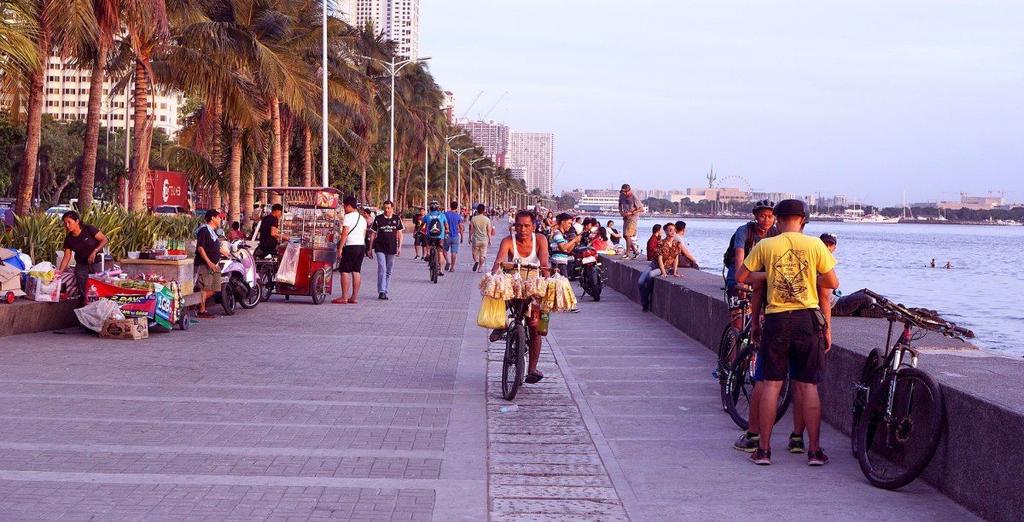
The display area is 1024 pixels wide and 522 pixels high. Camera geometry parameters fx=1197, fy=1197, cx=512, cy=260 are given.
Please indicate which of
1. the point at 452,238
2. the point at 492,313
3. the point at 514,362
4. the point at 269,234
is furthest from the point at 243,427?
the point at 452,238

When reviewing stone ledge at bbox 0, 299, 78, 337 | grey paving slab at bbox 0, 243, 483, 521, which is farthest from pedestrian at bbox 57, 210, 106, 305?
grey paving slab at bbox 0, 243, 483, 521

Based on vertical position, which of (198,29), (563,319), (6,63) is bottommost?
(563,319)

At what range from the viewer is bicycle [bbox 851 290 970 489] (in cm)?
671

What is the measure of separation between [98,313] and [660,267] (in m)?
9.34

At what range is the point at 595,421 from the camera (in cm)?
912

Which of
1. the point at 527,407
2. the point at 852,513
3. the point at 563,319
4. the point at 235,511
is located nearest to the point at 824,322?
the point at 852,513

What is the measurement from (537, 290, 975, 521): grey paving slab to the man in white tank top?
1.56 feet

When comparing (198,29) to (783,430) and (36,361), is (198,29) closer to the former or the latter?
(36,361)

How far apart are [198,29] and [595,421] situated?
23614 millimetres

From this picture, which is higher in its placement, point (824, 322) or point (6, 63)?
point (6, 63)

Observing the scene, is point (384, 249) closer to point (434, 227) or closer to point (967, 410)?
point (434, 227)

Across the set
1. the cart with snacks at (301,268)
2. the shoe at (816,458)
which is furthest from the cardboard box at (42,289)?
the shoe at (816,458)

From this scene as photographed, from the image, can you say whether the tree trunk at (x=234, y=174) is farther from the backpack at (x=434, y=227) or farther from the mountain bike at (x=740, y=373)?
the mountain bike at (x=740, y=373)

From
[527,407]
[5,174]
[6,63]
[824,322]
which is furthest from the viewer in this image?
[5,174]
